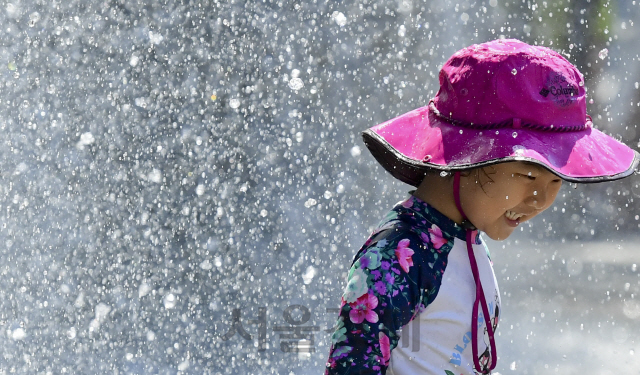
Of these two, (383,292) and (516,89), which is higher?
(516,89)

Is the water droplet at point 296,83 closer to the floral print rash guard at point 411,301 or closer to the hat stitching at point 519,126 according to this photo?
the floral print rash guard at point 411,301

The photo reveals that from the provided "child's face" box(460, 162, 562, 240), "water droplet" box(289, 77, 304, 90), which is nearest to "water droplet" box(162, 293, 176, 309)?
"water droplet" box(289, 77, 304, 90)

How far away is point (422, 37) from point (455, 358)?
166 inches

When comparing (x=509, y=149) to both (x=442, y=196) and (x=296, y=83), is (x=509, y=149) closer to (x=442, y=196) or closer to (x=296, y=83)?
(x=442, y=196)

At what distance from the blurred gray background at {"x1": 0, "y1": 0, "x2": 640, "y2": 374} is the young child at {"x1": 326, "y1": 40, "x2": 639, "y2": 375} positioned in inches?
81.8

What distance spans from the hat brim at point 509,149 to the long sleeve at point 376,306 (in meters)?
0.18

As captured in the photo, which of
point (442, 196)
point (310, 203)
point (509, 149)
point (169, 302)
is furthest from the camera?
point (310, 203)

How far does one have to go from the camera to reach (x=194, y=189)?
4.10m

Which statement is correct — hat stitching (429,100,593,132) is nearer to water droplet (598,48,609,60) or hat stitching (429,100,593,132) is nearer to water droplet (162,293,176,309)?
water droplet (162,293,176,309)

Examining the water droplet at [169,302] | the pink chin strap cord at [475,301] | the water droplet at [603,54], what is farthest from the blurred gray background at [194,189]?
the water droplet at [603,54]

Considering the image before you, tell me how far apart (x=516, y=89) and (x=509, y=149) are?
5.3 inches

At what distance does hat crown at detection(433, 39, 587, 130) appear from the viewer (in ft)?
4.66

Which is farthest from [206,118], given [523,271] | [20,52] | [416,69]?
[523,271]

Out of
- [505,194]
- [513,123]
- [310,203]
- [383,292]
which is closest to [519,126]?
[513,123]
